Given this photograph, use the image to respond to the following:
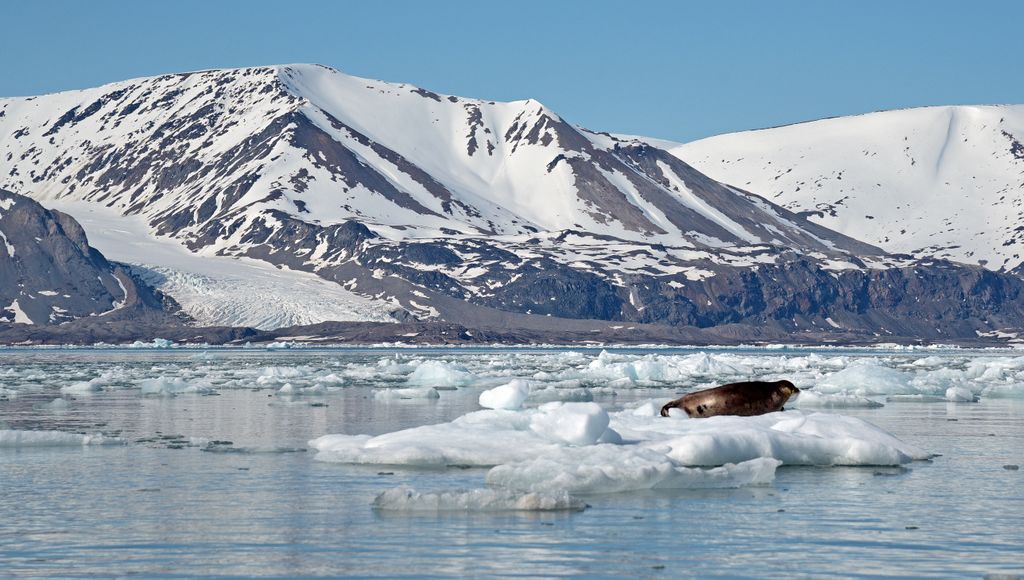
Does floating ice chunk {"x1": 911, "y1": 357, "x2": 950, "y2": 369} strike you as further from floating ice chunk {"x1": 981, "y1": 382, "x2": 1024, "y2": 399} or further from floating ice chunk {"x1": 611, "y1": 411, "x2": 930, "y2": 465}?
floating ice chunk {"x1": 611, "y1": 411, "x2": 930, "y2": 465}

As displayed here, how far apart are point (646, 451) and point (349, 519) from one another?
5.37 metres

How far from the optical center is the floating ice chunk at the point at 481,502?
1680 centimetres

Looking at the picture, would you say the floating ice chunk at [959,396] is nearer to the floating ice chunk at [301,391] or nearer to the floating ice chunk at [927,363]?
the floating ice chunk at [301,391]

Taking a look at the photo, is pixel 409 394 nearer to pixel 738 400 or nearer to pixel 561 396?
pixel 561 396

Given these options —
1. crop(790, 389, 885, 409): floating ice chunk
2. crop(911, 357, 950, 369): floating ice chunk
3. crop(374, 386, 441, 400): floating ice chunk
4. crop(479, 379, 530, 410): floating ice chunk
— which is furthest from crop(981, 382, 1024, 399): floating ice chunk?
crop(911, 357, 950, 369): floating ice chunk

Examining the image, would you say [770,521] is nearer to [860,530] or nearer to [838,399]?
[860,530]

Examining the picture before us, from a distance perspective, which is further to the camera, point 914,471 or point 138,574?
point 914,471

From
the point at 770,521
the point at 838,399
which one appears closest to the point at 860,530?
the point at 770,521

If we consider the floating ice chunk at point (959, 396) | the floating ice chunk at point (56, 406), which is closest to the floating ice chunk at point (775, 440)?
the floating ice chunk at point (56, 406)

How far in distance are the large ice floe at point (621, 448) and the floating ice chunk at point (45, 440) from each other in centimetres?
473

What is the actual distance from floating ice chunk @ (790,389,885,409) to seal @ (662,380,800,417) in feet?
30.0

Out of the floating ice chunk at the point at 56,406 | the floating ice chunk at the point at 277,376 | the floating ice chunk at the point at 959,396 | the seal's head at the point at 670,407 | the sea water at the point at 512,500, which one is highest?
the floating ice chunk at the point at 277,376

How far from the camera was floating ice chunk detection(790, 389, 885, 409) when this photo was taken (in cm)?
3806

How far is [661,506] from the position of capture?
17.4 metres
